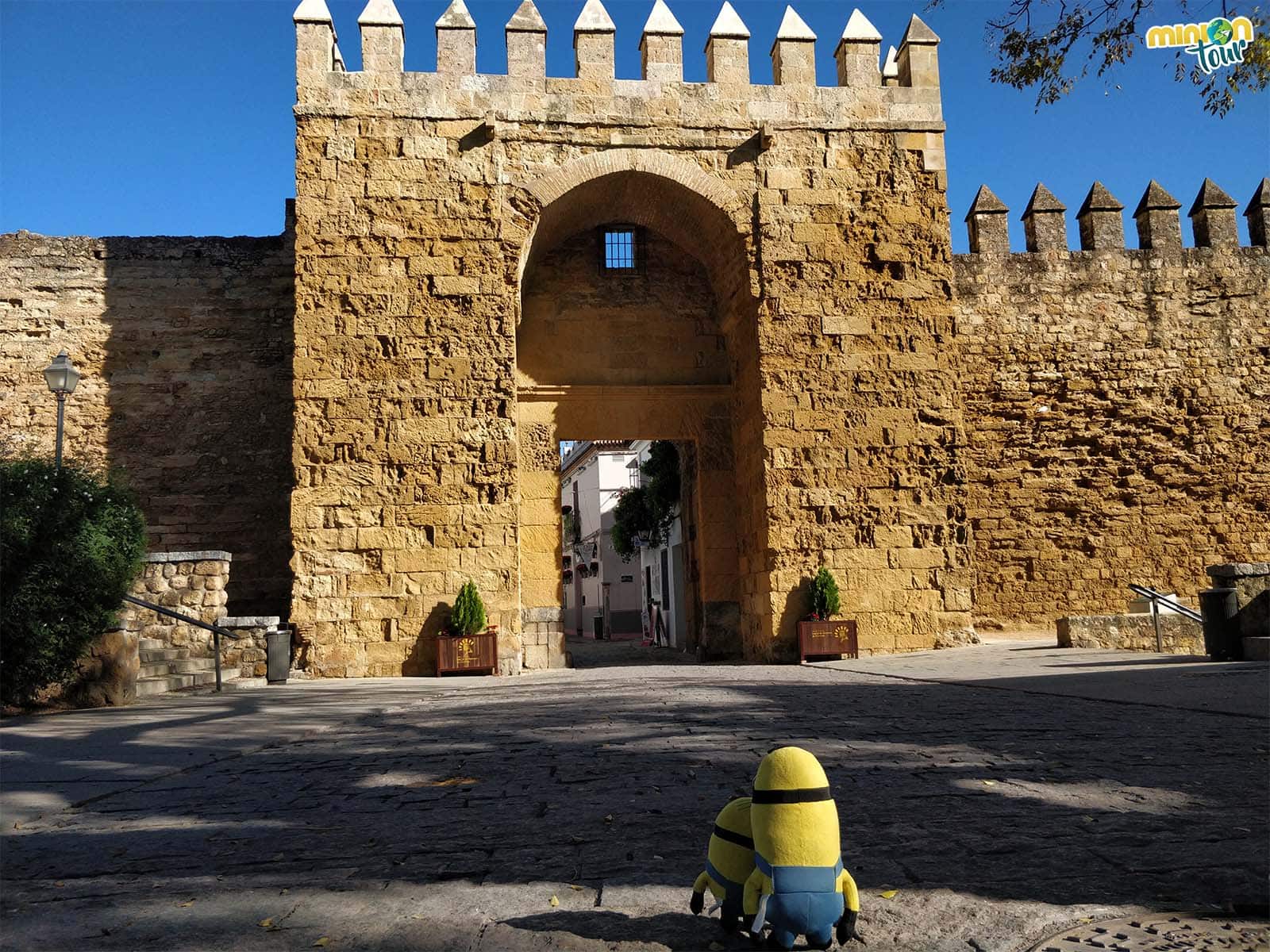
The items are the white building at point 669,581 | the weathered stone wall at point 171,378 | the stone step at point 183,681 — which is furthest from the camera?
the white building at point 669,581

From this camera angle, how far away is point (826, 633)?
12.1 metres

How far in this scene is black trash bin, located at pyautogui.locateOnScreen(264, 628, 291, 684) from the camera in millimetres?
10258

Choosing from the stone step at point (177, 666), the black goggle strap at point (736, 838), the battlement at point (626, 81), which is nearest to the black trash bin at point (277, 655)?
the stone step at point (177, 666)

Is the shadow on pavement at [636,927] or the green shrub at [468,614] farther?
the green shrub at [468,614]

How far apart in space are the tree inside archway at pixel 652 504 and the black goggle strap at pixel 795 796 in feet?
52.8

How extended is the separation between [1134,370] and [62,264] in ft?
54.6

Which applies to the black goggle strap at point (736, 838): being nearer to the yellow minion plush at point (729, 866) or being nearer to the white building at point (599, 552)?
the yellow minion plush at point (729, 866)

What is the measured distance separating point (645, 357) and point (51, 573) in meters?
9.04

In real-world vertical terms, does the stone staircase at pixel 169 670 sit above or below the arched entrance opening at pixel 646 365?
below

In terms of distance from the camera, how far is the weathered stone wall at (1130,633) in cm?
1173

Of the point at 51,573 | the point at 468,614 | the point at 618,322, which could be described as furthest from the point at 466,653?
A: the point at 618,322

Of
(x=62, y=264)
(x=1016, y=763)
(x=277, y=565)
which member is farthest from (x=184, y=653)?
(x=1016, y=763)

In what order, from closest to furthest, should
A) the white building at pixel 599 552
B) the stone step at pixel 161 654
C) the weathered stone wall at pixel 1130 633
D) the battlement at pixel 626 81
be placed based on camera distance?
the stone step at pixel 161 654 → the weathered stone wall at pixel 1130 633 → the battlement at pixel 626 81 → the white building at pixel 599 552

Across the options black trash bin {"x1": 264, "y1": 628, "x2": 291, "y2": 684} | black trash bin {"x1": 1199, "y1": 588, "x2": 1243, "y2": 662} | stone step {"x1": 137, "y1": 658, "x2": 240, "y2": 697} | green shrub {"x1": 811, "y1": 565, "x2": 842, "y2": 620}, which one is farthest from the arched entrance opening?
black trash bin {"x1": 1199, "y1": 588, "x2": 1243, "y2": 662}
